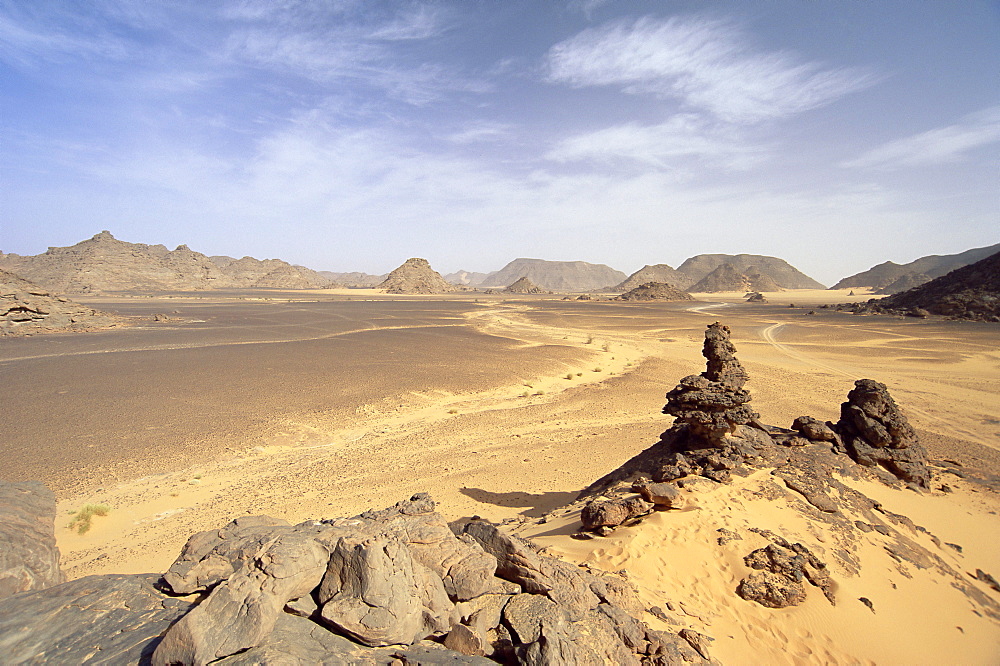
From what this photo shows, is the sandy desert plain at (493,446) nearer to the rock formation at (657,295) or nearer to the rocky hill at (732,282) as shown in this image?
the rock formation at (657,295)

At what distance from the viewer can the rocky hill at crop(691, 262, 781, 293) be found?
486 ft

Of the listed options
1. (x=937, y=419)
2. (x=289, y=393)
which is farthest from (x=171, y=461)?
(x=937, y=419)

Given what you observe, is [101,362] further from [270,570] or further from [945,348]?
[945,348]

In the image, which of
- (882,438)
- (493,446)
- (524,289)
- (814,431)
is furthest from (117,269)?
(882,438)

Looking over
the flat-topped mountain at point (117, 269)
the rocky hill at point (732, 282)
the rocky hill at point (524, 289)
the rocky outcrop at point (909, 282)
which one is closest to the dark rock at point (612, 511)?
the flat-topped mountain at point (117, 269)

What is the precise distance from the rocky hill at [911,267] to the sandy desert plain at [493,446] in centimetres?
15023

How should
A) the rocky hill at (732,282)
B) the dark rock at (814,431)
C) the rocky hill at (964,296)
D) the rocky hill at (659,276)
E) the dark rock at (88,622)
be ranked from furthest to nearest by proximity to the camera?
the rocky hill at (659,276), the rocky hill at (732,282), the rocky hill at (964,296), the dark rock at (814,431), the dark rock at (88,622)

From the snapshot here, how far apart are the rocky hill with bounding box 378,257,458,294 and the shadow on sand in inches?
4913

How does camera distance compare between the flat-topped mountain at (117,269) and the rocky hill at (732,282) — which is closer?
the flat-topped mountain at (117,269)

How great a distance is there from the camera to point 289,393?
17.6m

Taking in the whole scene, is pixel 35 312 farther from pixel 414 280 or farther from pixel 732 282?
pixel 732 282

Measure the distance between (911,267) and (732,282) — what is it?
2454 inches

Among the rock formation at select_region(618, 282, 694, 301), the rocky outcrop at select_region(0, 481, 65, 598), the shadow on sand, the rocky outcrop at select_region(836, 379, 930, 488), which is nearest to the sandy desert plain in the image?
the shadow on sand

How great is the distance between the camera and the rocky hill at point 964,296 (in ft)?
135
